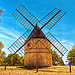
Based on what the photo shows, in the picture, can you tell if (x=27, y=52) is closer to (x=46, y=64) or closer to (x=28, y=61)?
(x=28, y=61)

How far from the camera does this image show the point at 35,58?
53.2 ft

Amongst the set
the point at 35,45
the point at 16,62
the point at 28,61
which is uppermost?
the point at 35,45

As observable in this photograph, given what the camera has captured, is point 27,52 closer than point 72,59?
Yes

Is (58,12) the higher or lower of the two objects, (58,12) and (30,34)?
the higher

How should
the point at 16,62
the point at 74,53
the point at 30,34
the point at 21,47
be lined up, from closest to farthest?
1. the point at 21,47
2. the point at 30,34
3. the point at 74,53
4. the point at 16,62

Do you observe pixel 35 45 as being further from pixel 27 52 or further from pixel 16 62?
pixel 16 62

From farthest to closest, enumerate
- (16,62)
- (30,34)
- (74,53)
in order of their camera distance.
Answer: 1. (16,62)
2. (74,53)
3. (30,34)

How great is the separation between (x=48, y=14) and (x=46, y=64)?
28.1 ft

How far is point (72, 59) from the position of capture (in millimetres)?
30484

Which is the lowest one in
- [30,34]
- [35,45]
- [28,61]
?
[28,61]

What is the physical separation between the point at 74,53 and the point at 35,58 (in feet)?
60.6

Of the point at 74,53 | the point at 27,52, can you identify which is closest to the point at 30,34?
the point at 27,52

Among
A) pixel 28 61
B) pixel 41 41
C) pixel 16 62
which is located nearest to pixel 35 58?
pixel 28 61

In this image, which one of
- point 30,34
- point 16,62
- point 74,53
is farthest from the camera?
point 16,62
